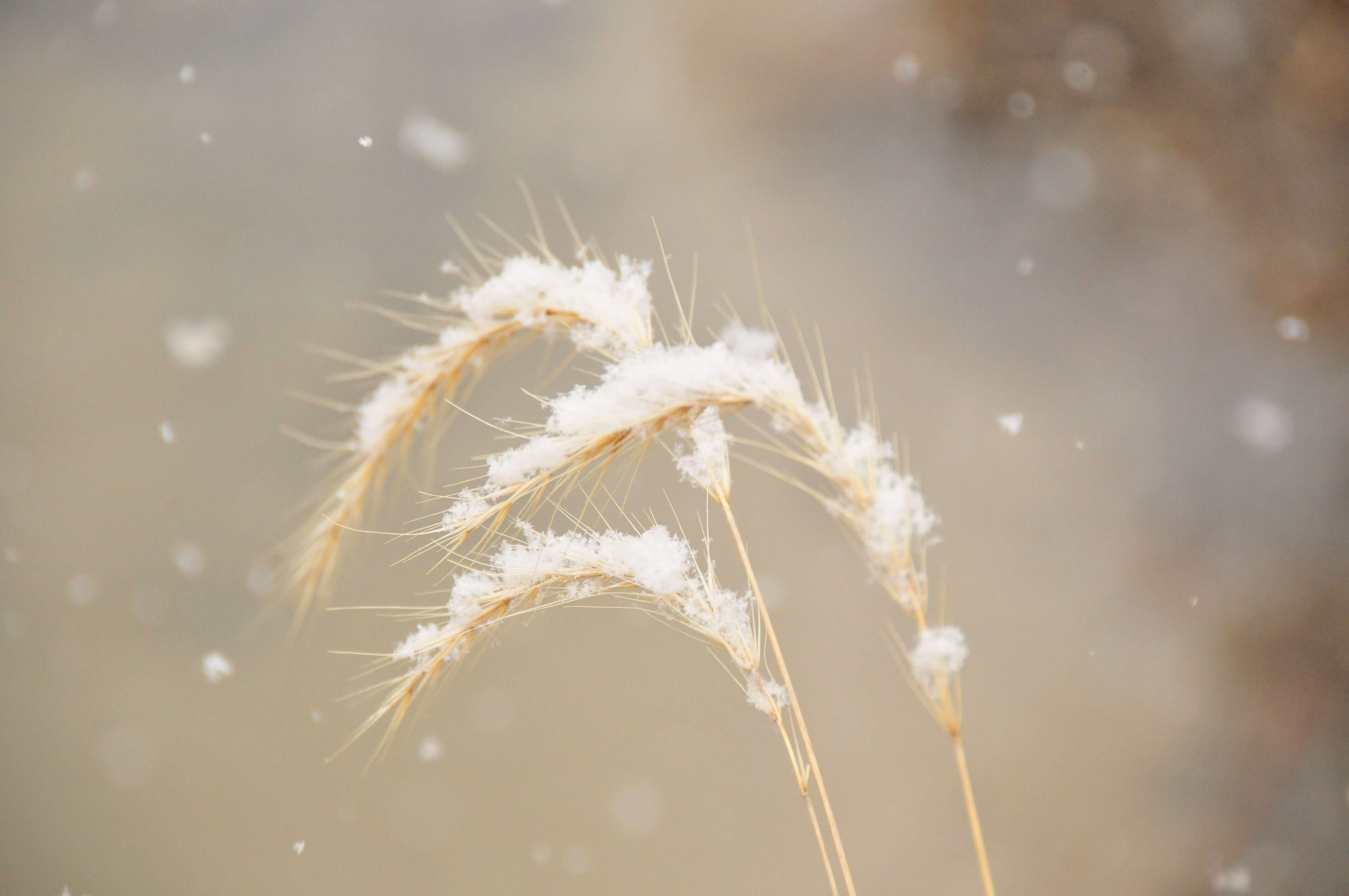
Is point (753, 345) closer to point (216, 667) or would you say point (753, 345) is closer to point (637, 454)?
point (637, 454)

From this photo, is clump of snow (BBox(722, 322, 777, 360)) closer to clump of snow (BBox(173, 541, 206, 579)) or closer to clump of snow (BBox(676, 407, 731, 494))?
clump of snow (BBox(676, 407, 731, 494))

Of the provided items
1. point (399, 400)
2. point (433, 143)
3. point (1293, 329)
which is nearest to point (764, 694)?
point (399, 400)

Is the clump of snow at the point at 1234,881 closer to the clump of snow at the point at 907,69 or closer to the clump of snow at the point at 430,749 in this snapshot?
the clump of snow at the point at 430,749

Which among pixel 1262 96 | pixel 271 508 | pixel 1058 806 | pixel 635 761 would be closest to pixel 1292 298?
pixel 1262 96

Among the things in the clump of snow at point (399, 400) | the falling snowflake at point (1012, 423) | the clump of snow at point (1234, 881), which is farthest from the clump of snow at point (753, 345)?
the clump of snow at point (1234, 881)

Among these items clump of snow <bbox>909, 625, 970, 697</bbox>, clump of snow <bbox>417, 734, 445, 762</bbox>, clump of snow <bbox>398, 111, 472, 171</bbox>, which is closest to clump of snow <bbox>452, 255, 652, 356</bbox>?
clump of snow <bbox>909, 625, 970, 697</bbox>

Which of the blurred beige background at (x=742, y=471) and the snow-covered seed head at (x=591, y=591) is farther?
the blurred beige background at (x=742, y=471)
